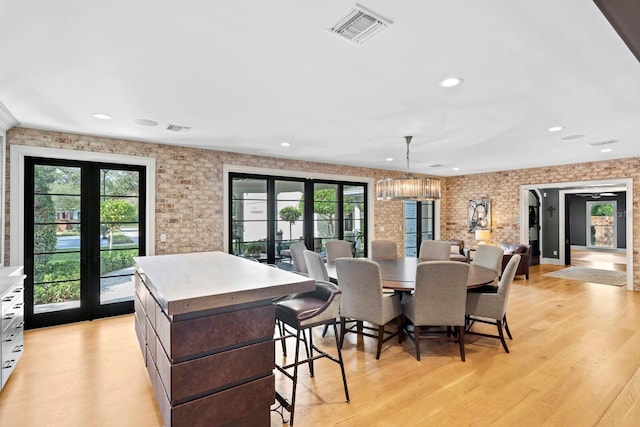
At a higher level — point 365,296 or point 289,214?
point 289,214

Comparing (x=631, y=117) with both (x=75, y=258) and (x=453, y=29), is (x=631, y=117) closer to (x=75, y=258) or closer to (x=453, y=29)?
(x=453, y=29)

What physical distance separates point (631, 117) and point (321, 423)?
175 inches

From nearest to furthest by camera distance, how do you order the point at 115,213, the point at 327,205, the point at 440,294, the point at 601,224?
1. the point at 440,294
2. the point at 115,213
3. the point at 327,205
4. the point at 601,224

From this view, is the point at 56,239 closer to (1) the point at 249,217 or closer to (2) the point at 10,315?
(2) the point at 10,315

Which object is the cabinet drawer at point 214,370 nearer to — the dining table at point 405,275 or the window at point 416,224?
the dining table at point 405,275

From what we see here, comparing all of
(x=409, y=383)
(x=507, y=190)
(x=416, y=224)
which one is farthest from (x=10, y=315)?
(x=507, y=190)

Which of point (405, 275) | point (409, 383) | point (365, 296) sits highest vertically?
point (405, 275)

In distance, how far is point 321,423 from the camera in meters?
2.30

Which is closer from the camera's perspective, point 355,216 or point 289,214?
point 289,214

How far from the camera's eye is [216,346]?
181cm

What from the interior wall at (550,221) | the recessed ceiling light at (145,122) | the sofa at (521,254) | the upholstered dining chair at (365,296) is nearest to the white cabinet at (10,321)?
the recessed ceiling light at (145,122)

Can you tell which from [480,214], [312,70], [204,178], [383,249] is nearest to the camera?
[312,70]

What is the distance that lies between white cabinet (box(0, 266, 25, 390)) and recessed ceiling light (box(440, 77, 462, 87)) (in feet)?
13.0

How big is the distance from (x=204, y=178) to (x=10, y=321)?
9.69 feet
